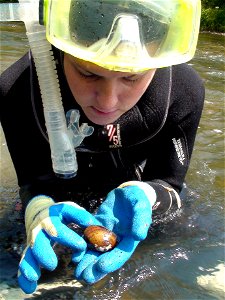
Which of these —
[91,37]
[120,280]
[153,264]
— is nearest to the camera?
[91,37]

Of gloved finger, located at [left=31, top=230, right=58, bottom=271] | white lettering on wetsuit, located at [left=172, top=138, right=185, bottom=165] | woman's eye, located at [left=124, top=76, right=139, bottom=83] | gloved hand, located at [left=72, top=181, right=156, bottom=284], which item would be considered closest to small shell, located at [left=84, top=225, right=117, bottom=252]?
gloved hand, located at [left=72, top=181, right=156, bottom=284]

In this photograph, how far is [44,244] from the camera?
1.82m

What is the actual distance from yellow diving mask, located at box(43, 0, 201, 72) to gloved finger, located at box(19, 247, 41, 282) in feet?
2.63

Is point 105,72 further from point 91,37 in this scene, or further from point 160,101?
point 160,101

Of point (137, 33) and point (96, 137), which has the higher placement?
point (137, 33)

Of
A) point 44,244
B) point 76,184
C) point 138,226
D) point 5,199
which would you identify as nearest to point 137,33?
point 138,226

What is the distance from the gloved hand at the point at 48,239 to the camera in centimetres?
181

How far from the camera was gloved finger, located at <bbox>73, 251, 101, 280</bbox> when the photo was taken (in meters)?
1.86

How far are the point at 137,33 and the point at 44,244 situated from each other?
84 centimetres

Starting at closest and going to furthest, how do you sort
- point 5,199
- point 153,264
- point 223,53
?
1. point 153,264
2. point 5,199
3. point 223,53

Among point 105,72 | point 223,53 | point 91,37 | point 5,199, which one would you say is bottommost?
point 223,53

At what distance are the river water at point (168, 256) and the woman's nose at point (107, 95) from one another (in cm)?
85

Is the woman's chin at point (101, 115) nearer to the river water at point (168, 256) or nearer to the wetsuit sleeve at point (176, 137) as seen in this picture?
the wetsuit sleeve at point (176, 137)

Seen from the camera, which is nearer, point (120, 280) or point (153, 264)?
point (120, 280)
